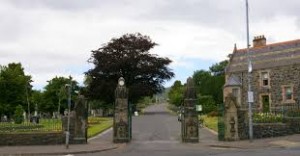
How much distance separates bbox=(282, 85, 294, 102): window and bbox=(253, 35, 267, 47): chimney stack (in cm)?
1048

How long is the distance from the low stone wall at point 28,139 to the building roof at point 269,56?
3310 cm

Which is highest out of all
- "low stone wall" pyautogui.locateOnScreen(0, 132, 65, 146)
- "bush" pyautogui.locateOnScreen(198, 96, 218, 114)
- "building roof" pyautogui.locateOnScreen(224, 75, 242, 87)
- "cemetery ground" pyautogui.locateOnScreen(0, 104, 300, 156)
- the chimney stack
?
the chimney stack

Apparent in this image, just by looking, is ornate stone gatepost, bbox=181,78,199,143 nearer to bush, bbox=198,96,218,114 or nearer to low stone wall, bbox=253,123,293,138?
low stone wall, bbox=253,123,293,138

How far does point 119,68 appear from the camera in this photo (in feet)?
236

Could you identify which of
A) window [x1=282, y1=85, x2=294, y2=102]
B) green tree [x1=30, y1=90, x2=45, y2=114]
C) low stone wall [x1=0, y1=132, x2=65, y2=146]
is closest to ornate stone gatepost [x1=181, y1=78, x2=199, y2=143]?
low stone wall [x1=0, y1=132, x2=65, y2=146]

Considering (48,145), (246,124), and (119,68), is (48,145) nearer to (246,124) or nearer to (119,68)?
(246,124)

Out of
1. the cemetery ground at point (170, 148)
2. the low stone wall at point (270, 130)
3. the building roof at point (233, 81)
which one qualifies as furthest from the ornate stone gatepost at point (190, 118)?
the building roof at point (233, 81)

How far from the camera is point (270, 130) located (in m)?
31.7

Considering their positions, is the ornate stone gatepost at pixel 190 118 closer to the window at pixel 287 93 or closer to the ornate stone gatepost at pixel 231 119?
the ornate stone gatepost at pixel 231 119

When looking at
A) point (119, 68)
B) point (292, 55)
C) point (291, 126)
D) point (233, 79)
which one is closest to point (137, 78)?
point (119, 68)

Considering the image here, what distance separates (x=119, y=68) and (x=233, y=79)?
736 inches

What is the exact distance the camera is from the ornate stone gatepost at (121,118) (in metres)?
30.1

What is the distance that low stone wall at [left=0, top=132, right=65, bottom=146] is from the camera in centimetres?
2847

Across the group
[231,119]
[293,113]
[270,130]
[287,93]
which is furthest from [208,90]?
[231,119]
